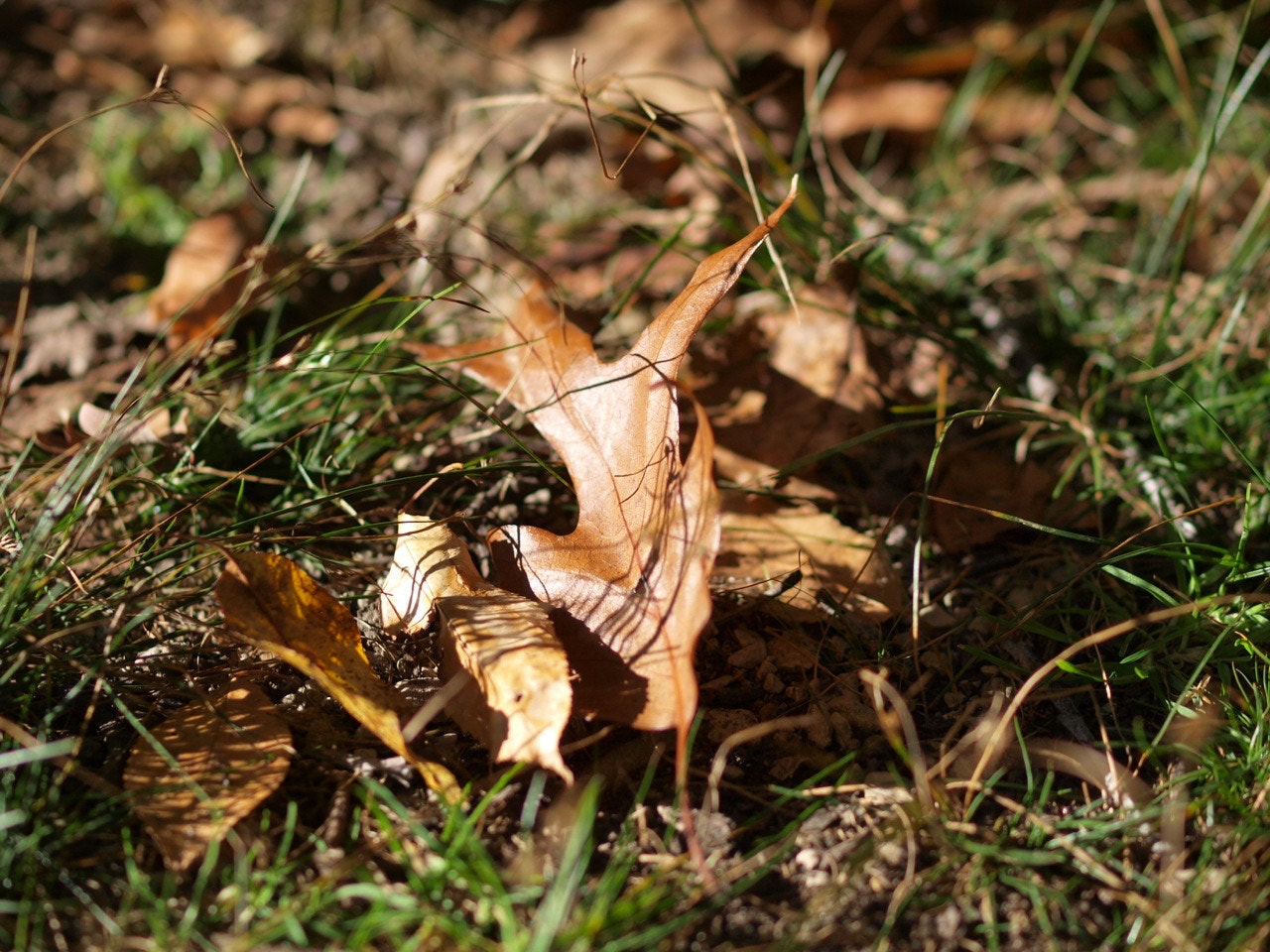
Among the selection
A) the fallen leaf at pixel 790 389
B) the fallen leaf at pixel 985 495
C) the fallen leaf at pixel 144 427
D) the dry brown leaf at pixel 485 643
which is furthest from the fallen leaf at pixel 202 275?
the fallen leaf at pixel 985 495

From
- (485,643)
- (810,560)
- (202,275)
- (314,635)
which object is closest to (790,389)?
(810,560)

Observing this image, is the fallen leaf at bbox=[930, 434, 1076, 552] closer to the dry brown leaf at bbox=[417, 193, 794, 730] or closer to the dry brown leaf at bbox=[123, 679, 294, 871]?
the dry brown leaf at bbox=[417, 193, 794, 730]

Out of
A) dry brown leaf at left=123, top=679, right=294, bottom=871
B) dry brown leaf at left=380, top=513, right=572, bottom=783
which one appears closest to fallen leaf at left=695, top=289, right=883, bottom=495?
dry brown leaf at left=380, top=513, right=572, bottom=783

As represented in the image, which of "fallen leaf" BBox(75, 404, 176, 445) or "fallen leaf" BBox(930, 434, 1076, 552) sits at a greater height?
"fallen leaf" BBox(75, 404, 176, 445)

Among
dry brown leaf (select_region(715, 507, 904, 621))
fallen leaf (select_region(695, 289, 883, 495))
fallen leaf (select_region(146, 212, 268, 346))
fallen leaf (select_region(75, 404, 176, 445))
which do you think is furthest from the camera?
fallen leaf (select_region(146, 212, 268, 346))

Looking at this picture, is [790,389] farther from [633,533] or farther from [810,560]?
[633,533]

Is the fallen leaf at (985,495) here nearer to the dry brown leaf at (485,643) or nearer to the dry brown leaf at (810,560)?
the dry brown leaf at (810,560)
